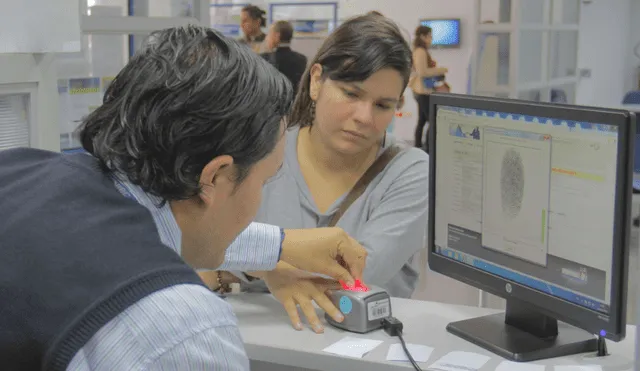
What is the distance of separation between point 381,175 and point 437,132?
33 cm

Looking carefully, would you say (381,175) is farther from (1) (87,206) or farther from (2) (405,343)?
(1) (87,206)

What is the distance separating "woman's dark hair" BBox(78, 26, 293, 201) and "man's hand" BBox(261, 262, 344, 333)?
63 cm

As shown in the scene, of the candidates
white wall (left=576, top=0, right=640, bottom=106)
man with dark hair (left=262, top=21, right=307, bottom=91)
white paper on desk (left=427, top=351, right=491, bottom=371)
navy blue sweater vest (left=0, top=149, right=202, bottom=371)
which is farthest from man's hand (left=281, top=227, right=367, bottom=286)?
white wall (left=576, top=0, right=640, bottom=106)

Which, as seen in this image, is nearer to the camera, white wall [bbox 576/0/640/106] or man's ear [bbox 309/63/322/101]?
man's ear [bbox 309/63/322/101]

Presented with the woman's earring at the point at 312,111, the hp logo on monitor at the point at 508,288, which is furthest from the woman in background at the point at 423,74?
the hp logo on monitor at the point at 508,288

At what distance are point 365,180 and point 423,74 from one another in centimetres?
741

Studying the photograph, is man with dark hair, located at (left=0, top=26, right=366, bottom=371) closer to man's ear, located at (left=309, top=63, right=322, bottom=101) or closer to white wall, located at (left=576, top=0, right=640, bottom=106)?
man's ear, located at (left=309, top=63, right=322, bottom=101)

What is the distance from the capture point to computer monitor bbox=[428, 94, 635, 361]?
1.23 m

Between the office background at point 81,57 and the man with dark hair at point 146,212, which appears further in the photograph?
the office background at point 81,57

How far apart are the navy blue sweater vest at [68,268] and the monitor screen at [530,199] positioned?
72 centimetres

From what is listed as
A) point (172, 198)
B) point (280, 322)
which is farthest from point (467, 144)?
point (172, 198)

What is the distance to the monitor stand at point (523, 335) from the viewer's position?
136 centimetres

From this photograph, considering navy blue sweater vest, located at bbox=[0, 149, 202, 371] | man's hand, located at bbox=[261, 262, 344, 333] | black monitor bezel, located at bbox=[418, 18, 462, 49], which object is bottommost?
man's hand, located at bbox=[261, 262, 344, 333]

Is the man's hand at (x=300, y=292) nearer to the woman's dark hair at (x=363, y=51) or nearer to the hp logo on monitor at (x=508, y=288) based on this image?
the hp logo on monitor at (x=508, y=288)
